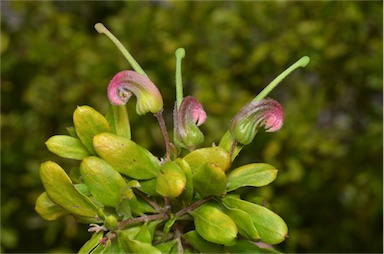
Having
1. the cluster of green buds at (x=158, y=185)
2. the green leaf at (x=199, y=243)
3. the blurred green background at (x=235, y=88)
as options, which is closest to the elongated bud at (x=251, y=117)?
the cluster of green buds at (x=158, y=185)

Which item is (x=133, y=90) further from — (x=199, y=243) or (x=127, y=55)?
(x=199, y=243)

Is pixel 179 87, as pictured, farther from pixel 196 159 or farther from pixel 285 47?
pixel 285 47

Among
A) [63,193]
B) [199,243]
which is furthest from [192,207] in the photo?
[63,193]

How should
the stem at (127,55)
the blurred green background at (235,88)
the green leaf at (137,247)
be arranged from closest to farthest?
the green leaf at (137,247)
the stem at (127,55)
the blurred green background at (235,88)

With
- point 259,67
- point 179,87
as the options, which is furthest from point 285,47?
point 179,87

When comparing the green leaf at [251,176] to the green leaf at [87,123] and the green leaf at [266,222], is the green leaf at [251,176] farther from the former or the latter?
the green leaf at [87,123]

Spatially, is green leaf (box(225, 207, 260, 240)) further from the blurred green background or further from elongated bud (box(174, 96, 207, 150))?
the blurred green background
